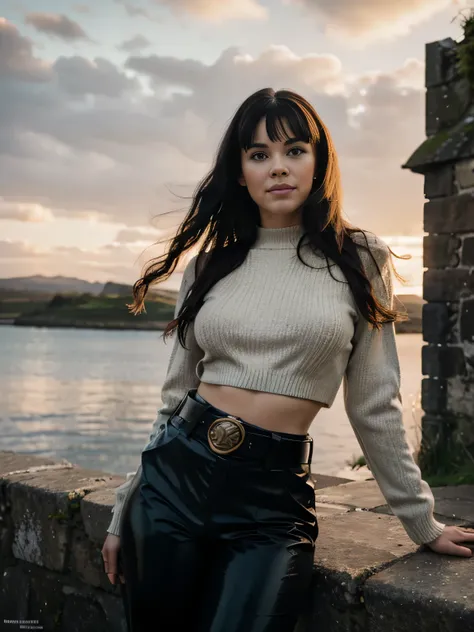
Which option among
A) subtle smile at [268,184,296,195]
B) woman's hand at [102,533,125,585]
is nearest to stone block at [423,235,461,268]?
subtle smile at [268,184,296,195]

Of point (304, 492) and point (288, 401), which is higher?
point (288, 401)

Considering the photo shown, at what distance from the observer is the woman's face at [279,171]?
2.39 m

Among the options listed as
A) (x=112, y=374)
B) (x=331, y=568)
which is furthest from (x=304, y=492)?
(x=112, y=374)

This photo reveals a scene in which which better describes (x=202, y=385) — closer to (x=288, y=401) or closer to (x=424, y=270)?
(x=288, y=401)

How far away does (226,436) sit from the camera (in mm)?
2049

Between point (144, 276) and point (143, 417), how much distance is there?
15524mm

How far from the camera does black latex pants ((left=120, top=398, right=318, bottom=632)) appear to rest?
1947 mm

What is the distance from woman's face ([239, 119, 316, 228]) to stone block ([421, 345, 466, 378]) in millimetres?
4073

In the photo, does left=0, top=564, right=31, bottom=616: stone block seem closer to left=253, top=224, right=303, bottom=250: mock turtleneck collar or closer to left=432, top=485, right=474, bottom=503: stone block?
left=253, top=224, right=303, bottom=250: mock turtleneck collar

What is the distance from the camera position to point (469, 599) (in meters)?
1.91

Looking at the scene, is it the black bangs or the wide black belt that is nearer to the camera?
the wide black belt

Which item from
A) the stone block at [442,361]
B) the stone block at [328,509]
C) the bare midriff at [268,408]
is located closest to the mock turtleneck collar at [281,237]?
the bare midriff at [268,408]

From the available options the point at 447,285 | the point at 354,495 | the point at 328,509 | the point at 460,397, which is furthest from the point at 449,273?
the point at 328,509

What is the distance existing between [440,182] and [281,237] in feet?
13.6
